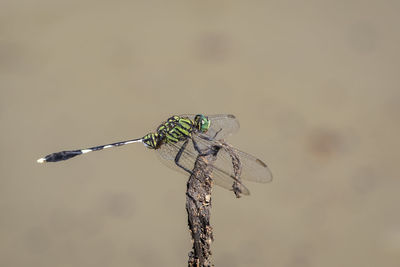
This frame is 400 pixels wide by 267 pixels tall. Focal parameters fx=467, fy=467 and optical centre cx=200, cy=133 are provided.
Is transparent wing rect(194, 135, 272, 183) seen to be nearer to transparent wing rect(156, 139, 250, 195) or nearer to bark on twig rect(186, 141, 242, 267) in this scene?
transparent wing rect(156, 139, 250, 195)

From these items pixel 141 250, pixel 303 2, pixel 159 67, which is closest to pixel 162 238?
pixel 141 250

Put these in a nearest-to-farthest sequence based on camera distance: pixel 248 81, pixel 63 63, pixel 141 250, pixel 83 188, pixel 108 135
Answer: pixel 141 250
pixel 83 188
pixel 108 135
pixel 248 81
pixel 63 63

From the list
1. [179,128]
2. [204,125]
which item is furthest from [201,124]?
[179,128]

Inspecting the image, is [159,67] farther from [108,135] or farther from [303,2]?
[303,2]

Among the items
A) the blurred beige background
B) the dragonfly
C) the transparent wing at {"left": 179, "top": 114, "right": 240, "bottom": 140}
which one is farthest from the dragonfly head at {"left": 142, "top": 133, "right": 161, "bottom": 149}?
the blurred beige background

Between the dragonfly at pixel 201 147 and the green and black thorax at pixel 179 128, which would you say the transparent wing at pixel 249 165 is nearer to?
the dragonfly at pixel 201 147

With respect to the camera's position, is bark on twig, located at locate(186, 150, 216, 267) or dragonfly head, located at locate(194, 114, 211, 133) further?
dragonfly head, located at locate(194, 114, 211, 133)

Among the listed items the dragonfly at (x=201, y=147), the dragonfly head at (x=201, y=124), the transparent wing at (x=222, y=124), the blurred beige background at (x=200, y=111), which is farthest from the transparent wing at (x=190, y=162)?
the blurred beige background at (x=200, y=111)
